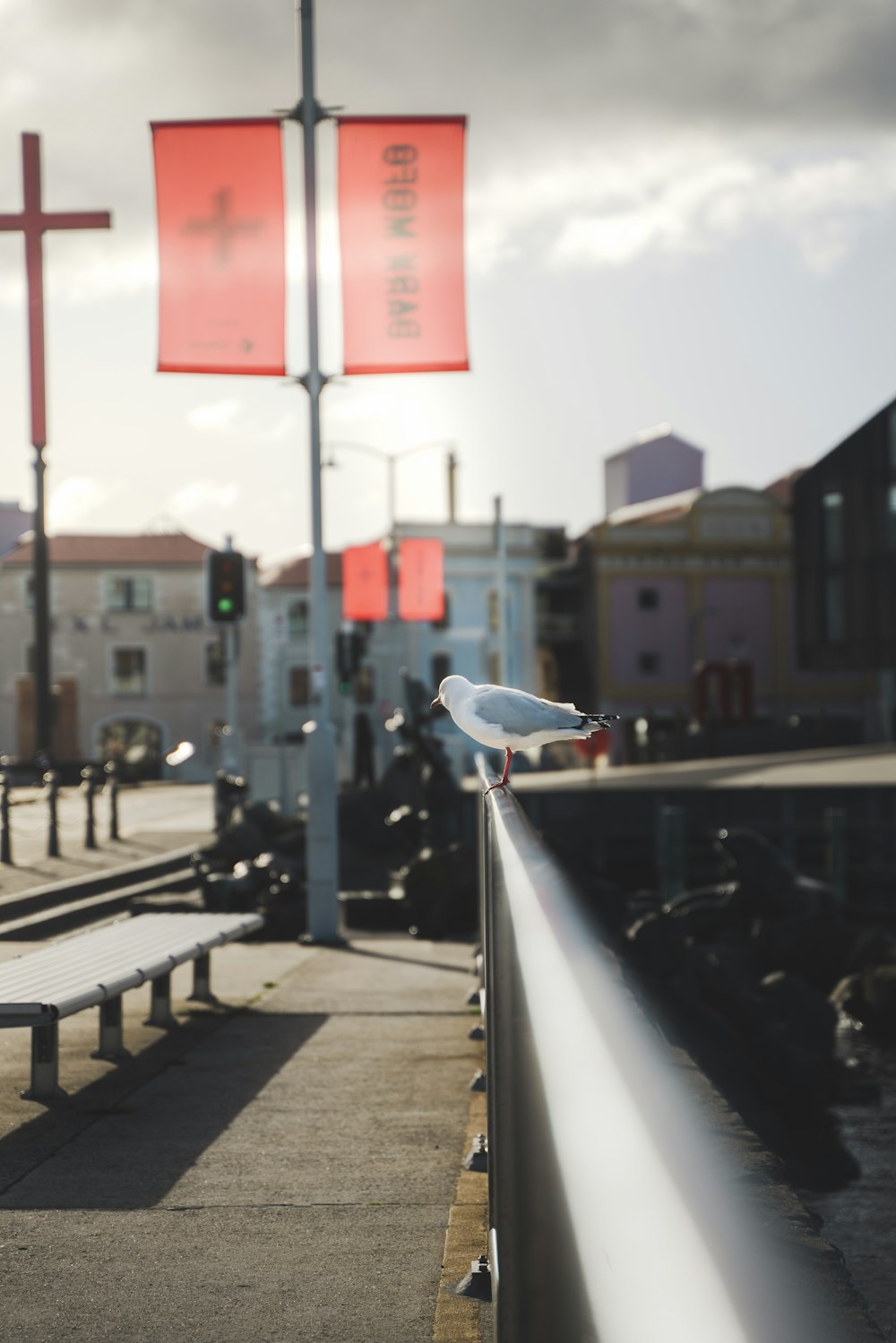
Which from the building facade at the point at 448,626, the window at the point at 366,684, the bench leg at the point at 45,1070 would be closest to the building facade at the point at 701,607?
the building facade at the point at 448,626

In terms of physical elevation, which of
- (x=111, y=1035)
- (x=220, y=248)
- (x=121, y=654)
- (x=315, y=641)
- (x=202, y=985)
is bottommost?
(x=202, y=985)

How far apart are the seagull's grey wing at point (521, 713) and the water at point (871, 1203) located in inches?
135

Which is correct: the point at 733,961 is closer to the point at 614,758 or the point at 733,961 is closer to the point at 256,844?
the point at 256,844

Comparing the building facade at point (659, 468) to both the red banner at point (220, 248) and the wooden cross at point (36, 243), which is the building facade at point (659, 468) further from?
the red banner at point (220, 248)

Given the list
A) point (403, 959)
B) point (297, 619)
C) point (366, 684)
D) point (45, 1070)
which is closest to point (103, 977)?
point (45, 1070)

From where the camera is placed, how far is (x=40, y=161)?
25.9m

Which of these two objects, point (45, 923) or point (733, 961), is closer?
point (45, 923)

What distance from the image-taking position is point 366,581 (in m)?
45.1

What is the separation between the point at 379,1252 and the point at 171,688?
67379 mm

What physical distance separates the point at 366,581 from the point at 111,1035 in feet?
124

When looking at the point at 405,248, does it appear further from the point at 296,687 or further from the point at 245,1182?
the point at 296,687

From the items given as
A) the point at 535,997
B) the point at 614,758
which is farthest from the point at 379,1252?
the point at 614,758

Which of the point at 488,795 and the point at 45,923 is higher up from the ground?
the point at 488,795

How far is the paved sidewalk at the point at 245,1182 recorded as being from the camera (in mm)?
4082
